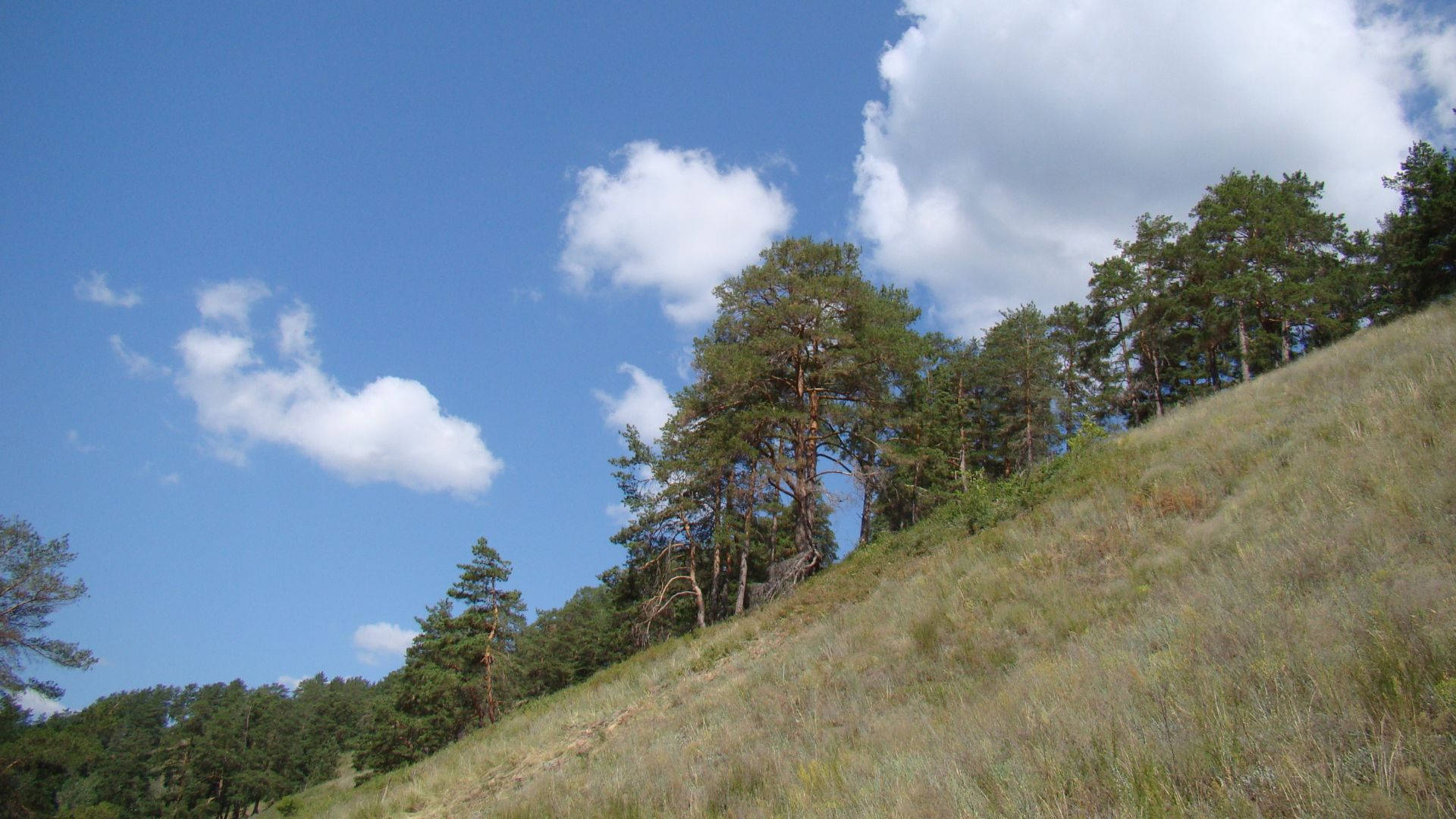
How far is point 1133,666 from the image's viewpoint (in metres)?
4.88

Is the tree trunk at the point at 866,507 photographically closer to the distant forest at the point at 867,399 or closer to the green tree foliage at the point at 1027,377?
the distant forest at the point at 867,399

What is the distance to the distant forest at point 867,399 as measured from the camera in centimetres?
2127

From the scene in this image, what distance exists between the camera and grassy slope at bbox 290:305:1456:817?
11.3ft

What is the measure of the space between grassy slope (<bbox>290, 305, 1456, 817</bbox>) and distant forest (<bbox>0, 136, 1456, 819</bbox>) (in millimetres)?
5168

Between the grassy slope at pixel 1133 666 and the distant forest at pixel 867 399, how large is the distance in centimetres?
517

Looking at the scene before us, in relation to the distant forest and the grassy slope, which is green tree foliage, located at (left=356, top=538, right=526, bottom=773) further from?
→ the grassy slope

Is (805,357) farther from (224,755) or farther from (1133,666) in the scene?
(224,755)

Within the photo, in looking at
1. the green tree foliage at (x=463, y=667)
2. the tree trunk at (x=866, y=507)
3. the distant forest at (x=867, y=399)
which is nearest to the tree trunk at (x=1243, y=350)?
the distant forest at (x=867, y=399)

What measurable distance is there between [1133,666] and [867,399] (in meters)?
17.4

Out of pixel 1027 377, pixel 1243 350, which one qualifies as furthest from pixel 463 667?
pixel 1243 350

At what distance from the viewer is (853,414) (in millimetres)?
21172

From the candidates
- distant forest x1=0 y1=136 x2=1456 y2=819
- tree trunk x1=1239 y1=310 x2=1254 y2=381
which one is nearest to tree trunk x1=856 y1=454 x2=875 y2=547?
distant forest x1=0 y1=136 x2=1456 y2=819

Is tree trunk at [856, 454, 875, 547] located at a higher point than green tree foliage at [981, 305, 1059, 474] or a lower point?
lower

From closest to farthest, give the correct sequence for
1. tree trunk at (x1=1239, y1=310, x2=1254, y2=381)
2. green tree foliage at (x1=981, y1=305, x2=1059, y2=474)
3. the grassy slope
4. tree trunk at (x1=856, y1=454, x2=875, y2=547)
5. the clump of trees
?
the grassy slope → tree trunk at (x1=856, y1=454, x2=875, y2=547) → tree trunk at (x1=1239, y1=310, x2=1254, y2=381) → green tree foliage at (x1=981, y1=305, x2=1059, y2=474) → the clump of trees
